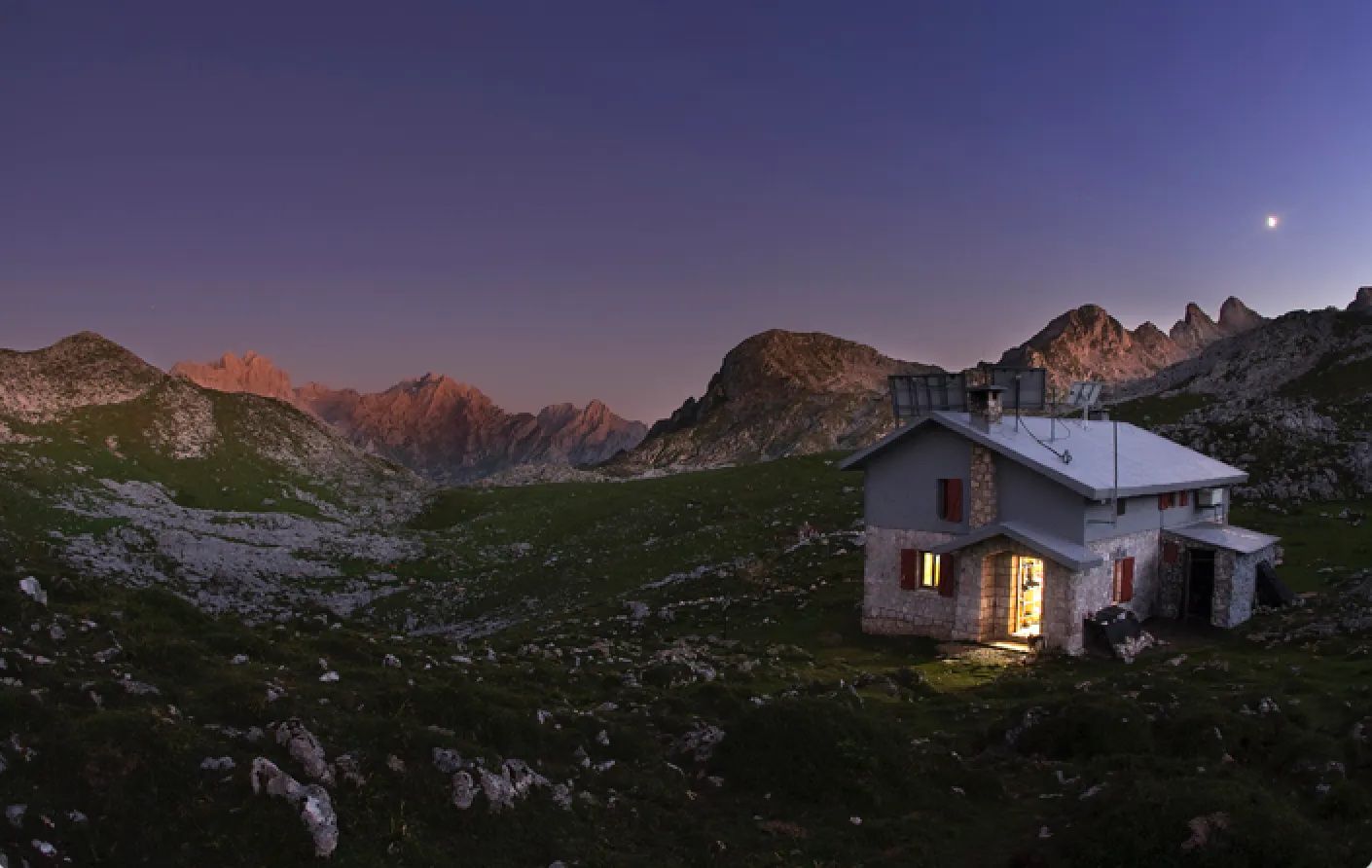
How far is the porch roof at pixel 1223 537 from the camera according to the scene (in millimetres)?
35281

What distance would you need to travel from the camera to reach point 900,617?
119ft

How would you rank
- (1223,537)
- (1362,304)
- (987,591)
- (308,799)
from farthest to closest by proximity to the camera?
(1362,304), (1223,537), (987,591), (308,799)

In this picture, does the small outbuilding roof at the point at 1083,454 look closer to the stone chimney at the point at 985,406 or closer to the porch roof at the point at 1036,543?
the stone chimney at the point at 985,406

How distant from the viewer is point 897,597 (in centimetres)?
3656

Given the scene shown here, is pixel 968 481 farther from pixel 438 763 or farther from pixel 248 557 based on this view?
pixel 248 557

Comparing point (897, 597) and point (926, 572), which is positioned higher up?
point (926, 572)

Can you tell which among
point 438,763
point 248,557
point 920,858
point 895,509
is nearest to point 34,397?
point 248,557

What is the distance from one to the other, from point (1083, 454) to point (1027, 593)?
6.51 m

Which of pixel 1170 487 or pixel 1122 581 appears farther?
pixel 1170 487

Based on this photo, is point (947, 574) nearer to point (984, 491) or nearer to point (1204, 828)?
point (984, 491)

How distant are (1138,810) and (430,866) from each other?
1064 cm

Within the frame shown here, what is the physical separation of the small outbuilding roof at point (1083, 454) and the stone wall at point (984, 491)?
665 millimetres

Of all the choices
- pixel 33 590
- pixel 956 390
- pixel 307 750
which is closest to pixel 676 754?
pixel 307 750

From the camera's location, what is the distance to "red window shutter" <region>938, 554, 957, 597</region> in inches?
1369
